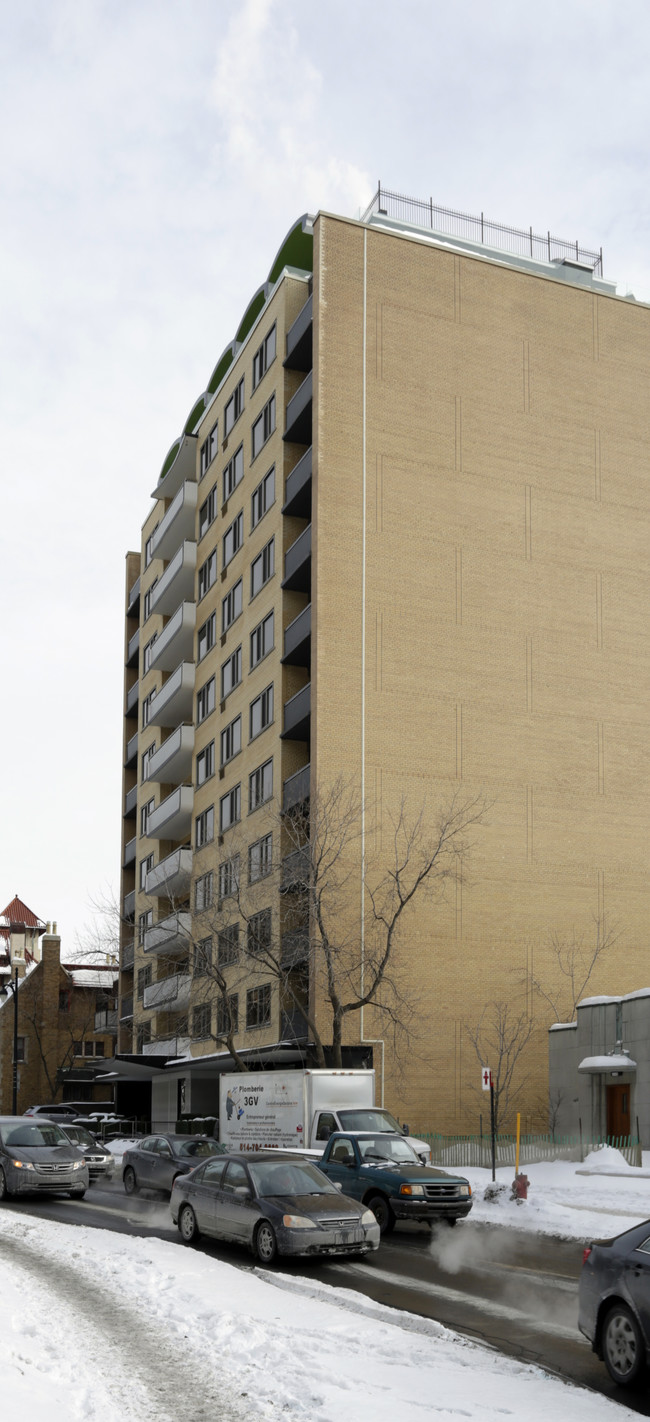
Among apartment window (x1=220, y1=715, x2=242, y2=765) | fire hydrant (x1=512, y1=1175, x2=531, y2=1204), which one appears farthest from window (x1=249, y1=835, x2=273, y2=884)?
fire hydrant (x1=512, y1=1175, x2=531, y2=1204)

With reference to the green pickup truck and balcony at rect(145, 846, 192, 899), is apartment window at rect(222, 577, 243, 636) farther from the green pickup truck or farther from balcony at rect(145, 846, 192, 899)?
the green pickup truck

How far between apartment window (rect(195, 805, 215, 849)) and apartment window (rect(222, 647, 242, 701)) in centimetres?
460

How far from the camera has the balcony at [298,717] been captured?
4291 cm

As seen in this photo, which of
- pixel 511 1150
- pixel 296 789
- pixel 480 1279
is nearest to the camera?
pixel 480 1279

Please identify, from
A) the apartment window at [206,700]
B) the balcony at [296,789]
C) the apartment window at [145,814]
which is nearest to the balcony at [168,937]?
the apartment window at [206,700]

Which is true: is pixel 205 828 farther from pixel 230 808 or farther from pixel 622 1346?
pixel 622 1346

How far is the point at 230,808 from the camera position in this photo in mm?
50781

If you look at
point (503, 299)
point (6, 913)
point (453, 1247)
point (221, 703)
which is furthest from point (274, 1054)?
point (6, 913)

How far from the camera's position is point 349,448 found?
43.4 m

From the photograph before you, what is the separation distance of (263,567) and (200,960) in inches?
540

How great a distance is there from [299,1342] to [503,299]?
41014 mm

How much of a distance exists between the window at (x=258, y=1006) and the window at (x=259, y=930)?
231 cm

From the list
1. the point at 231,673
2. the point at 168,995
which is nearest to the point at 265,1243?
the point at 231,673

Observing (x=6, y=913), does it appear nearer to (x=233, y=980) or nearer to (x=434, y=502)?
(x=233, y=980)
